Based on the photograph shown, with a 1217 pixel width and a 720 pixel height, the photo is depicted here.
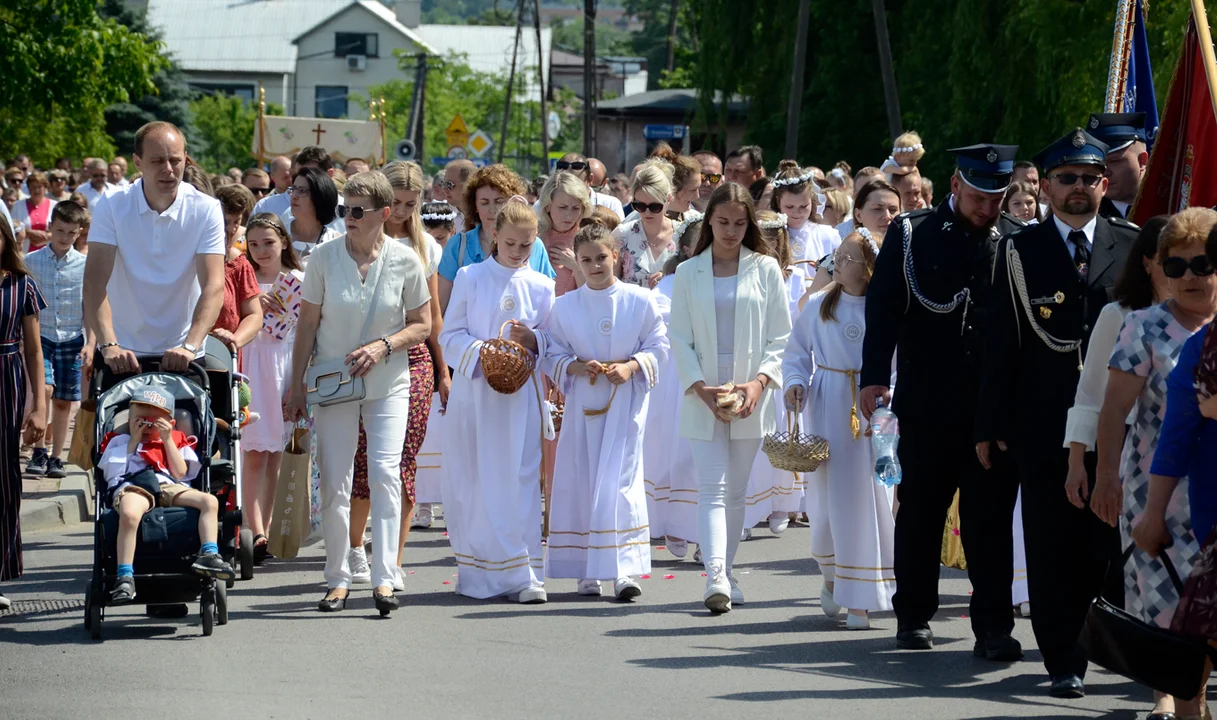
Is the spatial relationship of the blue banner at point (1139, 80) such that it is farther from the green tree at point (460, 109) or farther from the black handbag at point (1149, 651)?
the green tree at point (460, 109)

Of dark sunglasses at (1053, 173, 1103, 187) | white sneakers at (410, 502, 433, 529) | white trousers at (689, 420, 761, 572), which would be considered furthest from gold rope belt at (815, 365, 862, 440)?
white sneakers at (410, 502, 433, 529)

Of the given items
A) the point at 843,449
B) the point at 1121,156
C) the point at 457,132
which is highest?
the point at 457,132

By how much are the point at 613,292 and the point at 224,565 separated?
2621mm

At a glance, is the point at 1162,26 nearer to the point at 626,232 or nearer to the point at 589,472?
the point at 626,232

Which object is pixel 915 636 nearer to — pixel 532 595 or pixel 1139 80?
pixel 532 595

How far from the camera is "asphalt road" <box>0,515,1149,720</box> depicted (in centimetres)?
714

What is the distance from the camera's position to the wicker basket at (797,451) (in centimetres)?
907

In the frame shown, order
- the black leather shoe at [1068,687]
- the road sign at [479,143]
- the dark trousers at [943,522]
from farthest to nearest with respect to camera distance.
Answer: the road sign at [479,143] < the dark trousers at [943,522] < the black leather shoe at [1068,687]

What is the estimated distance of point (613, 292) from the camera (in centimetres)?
994

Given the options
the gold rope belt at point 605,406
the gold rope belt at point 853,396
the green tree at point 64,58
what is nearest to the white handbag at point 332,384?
the gold rope belt at point 605,406

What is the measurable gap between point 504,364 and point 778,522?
3.49 meters

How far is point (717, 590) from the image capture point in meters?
9.27

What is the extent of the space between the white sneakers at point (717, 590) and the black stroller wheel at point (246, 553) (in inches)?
97.7

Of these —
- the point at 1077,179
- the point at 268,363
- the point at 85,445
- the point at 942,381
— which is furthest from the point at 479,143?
the point at 1077,179
